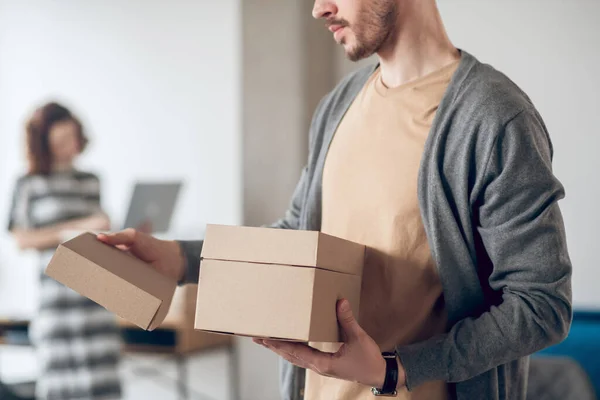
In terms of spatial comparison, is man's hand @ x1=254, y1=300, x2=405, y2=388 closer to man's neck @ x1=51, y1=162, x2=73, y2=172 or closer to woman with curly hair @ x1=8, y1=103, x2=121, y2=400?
woman with curly hair @ x1=8, y1=103, x2=121, y2=400

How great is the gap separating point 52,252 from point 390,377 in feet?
6.86

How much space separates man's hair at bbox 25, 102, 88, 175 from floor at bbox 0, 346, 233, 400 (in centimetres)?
119

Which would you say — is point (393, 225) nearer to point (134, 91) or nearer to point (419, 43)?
point (419, 43)

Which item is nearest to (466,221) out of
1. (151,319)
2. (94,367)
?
(151,319)

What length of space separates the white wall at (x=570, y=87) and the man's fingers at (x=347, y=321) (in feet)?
6.46

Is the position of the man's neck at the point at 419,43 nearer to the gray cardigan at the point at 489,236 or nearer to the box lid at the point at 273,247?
the gray cardigan at the point at 489,236

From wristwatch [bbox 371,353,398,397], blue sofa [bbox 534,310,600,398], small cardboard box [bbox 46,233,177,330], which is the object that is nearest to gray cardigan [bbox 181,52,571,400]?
wristwatch [bbox 371,353,398,397]

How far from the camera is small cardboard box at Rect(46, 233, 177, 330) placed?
102cm

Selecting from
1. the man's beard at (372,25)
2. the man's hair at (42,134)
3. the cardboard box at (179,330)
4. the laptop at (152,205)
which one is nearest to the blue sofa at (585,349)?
the cardboard box at (179,330)

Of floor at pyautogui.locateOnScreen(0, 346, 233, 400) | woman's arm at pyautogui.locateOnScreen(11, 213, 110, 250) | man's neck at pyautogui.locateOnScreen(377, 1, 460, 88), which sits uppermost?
man's neck at pyautogui.locateOnScreen(377, 1, 460, 88)

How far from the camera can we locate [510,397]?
112cm

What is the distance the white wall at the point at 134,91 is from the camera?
3.71 m

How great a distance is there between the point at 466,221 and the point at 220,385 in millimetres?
2935

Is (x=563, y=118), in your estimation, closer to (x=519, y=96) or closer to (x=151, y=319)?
(x=519, y=96)
